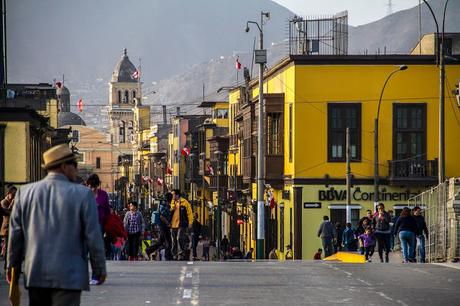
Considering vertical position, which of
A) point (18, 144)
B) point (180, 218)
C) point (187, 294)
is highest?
point (18, 144)

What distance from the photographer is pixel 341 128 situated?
5462 cm

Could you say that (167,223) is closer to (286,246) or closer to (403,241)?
(403,241)

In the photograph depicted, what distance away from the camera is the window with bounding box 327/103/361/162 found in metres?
54.4

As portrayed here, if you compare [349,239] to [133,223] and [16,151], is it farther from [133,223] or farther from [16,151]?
[16,151]

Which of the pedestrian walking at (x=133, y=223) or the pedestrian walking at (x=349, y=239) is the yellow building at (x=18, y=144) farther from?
the pedestrian walking at (x=133, y=223)

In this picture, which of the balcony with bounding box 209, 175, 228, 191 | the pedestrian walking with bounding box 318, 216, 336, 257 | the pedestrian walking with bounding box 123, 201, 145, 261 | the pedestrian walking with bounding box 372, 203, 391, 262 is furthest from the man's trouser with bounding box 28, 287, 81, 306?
the balcony with bounding box 209, 175, 228, 191

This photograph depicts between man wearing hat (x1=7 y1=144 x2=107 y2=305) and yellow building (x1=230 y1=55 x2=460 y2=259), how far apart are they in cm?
4364

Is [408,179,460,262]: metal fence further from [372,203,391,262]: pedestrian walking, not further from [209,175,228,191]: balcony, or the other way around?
[209,175,228,191]: balcony

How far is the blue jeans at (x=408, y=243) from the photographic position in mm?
33156

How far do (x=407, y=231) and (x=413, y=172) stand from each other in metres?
22.0

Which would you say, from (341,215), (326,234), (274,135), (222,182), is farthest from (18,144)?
(326,234)

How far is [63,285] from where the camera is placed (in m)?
10.5

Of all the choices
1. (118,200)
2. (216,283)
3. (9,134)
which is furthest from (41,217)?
(118,200)

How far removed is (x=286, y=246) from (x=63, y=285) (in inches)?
1774
